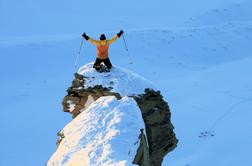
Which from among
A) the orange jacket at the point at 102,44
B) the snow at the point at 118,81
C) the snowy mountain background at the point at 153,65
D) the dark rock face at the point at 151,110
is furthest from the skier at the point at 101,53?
the snowy mountain background at the point at 153,65

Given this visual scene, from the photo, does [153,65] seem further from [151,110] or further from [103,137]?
[103,137]

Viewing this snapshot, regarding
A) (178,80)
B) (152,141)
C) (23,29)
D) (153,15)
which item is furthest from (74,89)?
(153,15)

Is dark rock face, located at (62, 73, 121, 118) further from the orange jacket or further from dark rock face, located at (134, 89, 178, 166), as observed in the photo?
the orange jacket

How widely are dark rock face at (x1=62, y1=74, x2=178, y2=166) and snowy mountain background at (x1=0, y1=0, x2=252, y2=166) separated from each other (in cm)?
289

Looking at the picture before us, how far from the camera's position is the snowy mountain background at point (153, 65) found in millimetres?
21219

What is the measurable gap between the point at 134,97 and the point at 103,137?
5.58 meters

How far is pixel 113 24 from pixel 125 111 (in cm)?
3561

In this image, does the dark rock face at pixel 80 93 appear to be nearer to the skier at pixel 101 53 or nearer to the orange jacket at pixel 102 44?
the skier at pixel 101 53

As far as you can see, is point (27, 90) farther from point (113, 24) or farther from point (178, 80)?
point (113, 24)

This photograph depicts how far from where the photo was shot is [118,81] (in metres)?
11.8

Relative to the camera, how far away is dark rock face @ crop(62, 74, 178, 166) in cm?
1130

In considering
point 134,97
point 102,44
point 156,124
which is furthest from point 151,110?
point 102,44

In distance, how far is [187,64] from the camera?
32.8 meters

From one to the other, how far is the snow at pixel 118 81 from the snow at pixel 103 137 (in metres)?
4.52
